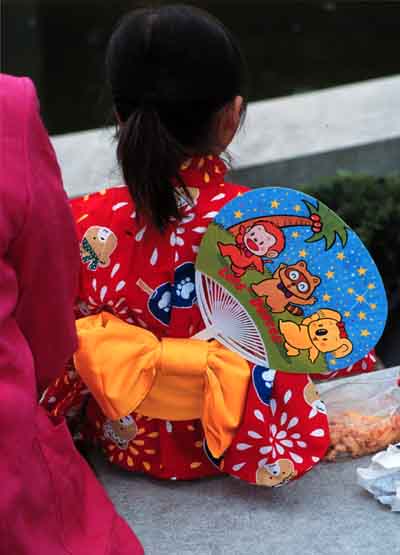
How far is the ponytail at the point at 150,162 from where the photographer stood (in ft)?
5.83

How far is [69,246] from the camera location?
1324mm

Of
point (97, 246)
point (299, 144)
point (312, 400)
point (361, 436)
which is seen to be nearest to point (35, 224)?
point (97, 246)

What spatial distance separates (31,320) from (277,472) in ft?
2.62

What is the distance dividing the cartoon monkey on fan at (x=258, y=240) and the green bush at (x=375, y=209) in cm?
115

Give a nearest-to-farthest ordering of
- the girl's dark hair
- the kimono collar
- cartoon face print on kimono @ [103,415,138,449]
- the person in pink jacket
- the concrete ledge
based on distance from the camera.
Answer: the person in pink jacket → the girl's dark hair → the kimono collar → cartoon face print on kimono @ [103,415,138,449] → the concrete ledge

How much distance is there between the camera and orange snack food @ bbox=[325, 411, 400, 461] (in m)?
2.10

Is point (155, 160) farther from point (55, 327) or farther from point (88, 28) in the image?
point (88, 28)

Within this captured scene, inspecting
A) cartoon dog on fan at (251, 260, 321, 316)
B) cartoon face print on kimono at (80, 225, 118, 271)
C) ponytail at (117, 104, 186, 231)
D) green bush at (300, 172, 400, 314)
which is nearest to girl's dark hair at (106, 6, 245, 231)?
ponytail at (117, 104, 186, 231)

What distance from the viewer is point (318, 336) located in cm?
186

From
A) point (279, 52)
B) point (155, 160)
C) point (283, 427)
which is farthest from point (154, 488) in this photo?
point (279, 52)

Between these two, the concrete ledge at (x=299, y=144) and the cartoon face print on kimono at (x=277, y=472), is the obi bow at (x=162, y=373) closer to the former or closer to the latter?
the cartoon face print on kimono at (x=277, y=472)

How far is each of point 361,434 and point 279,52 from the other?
16.2ft

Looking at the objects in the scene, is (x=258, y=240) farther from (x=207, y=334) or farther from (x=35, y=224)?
(x=35, y=224)

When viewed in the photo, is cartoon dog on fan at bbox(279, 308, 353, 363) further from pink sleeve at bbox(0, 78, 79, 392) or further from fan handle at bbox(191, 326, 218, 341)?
pink sleeve at bbox(0, 78, 79, 392)
